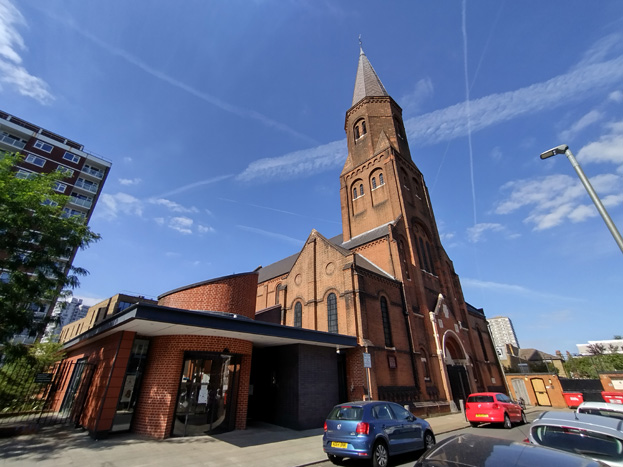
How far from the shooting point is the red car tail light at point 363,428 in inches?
272

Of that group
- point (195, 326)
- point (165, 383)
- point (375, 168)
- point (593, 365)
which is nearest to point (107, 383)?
point (165, 383)

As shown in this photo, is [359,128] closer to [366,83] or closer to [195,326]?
[366,83]

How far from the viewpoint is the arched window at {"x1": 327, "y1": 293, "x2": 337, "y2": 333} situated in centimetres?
1908

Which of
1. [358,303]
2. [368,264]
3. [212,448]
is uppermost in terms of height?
[368,264]

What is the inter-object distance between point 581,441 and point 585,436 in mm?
101

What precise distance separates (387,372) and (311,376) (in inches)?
243

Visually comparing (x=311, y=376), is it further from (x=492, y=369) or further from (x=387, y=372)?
(x=492, y=369)

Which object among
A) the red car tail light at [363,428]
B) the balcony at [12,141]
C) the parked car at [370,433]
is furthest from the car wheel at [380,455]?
the balcony at [12,141]

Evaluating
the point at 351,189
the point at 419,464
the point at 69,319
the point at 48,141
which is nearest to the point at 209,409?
the point at 419,464

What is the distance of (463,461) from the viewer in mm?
2889

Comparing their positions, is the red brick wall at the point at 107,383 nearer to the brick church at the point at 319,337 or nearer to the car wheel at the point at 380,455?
the brick church at the point at 319,337

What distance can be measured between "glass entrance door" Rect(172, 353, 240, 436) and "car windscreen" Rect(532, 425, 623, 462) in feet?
32.9

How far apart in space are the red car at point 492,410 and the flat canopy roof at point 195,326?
809 centimetres

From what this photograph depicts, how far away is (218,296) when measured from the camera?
43.3 feet
